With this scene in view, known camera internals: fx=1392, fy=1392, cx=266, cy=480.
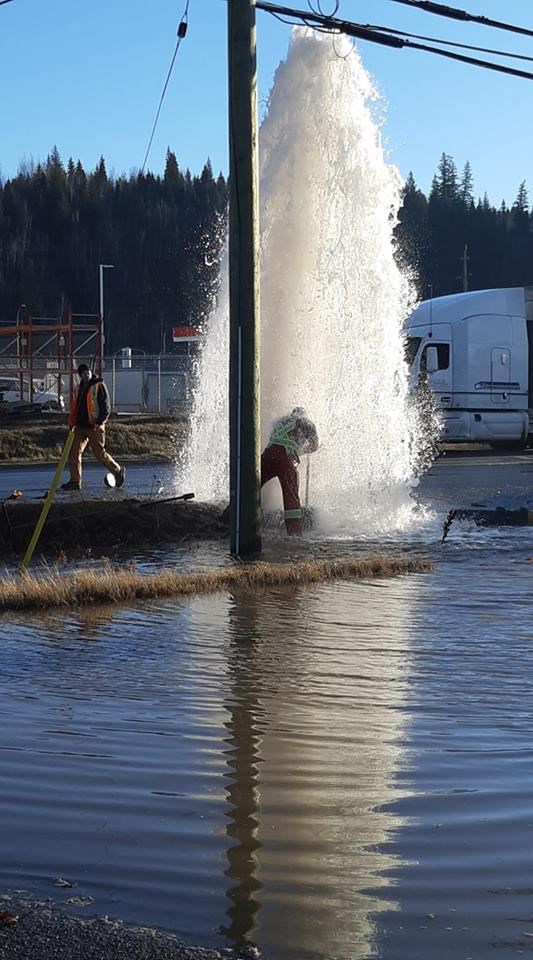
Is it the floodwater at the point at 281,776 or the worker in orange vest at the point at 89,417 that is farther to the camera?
the worker in orange vest at the point at 89,417

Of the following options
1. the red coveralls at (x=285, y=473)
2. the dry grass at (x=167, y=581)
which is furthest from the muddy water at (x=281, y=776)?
the red coveralls at (x=285, y=473)

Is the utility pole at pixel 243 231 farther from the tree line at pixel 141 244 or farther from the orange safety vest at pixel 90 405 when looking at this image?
the tree line at pixel 141 244

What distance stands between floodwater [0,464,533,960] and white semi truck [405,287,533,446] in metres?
24.2

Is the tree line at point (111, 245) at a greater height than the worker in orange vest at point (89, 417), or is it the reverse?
the tree line at point (111, 245)

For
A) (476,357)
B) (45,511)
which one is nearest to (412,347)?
(476,357)

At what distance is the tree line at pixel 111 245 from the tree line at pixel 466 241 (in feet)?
82.2

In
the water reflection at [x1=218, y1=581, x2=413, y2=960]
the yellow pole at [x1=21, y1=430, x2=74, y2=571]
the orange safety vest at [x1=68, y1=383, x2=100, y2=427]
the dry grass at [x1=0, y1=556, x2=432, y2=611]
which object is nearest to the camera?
the water reflection at [x1=218, y1=581, x2=413, y2=960]

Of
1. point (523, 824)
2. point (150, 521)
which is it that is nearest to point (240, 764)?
point (523, 824)

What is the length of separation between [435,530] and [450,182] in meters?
188

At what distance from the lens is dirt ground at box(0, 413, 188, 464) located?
31.8 metres

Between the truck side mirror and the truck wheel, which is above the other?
the truck side mirror

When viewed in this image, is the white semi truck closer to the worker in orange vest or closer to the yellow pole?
the worker in orange vest

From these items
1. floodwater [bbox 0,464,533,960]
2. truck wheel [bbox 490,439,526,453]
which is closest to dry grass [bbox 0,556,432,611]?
floodwater [bbox 0,464,533,960]

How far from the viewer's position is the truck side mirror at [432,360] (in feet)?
109
